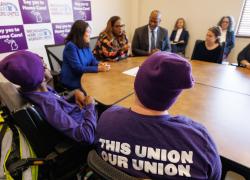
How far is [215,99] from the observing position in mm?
1433

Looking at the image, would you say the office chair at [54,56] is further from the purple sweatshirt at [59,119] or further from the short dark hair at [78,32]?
the purple sweatshirt at [59,119]

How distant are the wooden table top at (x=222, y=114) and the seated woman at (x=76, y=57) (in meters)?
0.83

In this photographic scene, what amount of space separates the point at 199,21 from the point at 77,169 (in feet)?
13.9

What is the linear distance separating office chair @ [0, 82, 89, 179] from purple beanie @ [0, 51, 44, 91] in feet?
0.32

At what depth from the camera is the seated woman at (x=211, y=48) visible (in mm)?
2463

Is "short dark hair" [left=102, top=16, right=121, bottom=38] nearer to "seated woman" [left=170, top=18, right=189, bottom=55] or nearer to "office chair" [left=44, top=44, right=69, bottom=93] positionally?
"office chair" [left=44, top=44, right=69, bottom=93]

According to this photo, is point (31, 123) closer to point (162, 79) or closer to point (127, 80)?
point (162, 79)

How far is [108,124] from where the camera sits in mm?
727

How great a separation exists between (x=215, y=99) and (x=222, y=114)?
0.24m

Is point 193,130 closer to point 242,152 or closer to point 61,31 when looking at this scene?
point 242,152

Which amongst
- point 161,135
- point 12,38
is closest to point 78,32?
point 12,38

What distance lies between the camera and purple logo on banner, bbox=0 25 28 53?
261 cm

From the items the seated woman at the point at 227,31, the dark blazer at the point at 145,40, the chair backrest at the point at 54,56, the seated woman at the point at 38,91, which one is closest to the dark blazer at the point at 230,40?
the seated woman at the point at 227,31

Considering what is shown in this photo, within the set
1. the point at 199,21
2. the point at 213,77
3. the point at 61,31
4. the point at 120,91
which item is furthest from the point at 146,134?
the point at 199,21
